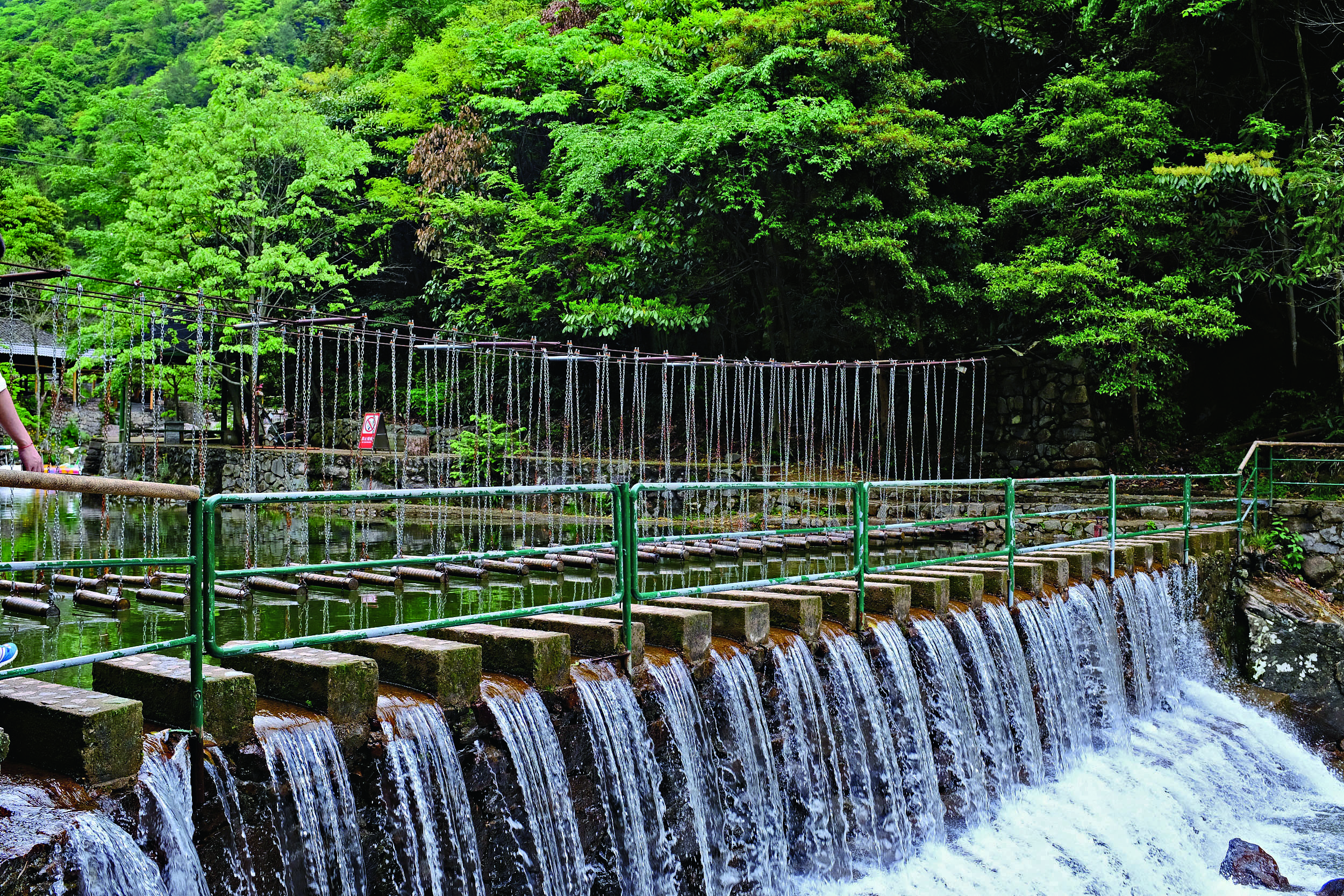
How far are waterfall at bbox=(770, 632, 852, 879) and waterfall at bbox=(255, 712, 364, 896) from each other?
291 cm

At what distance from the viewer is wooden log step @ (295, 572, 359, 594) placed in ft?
34.4

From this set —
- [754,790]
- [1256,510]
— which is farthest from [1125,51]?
[754,790]

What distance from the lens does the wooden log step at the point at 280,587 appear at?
1038 centimetres

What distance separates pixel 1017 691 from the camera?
7.97 m

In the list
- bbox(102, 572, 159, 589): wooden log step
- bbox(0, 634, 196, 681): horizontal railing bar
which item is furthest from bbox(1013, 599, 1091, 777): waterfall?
bbox(102, 572, 159, 589): wooden log step

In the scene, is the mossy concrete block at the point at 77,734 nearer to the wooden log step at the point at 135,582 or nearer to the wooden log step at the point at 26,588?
the wooden log step at the point at 26,588

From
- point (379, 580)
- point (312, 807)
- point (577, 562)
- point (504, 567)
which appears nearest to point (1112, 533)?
point (577, 562)

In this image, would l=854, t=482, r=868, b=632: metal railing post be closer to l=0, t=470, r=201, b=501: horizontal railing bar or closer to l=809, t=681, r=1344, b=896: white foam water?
l=809, t=681, r=1344, b=896: white foam water

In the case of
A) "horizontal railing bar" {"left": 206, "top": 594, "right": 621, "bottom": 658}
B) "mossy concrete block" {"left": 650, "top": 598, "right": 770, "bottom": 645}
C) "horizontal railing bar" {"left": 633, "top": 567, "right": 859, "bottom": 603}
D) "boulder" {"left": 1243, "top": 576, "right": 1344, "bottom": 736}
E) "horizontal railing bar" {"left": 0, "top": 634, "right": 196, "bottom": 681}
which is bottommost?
"boulder" {"left": 1243, "top": 576, "right": 1344, "bottom": 736}

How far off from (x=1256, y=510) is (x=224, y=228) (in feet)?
70.3

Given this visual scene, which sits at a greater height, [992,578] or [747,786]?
[992,578]

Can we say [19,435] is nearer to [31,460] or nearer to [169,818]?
[31,460]

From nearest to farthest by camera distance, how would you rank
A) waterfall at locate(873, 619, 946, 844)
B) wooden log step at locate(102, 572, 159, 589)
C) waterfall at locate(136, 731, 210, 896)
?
1. waterfall at locate(136, 731, 210, 896)
2. waterfall at locate(873, 619, 946, 844)
3. wooden log step at locate(102, 572, 159, 589)

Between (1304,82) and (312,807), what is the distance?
62.2ft
